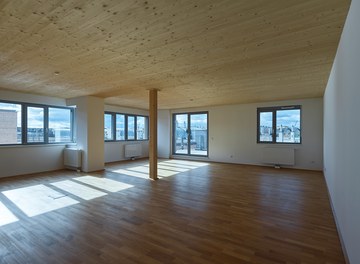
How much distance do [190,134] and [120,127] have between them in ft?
10.6

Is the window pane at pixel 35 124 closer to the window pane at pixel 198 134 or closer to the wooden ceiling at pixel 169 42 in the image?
the wooden ceiling at pixel 169 42

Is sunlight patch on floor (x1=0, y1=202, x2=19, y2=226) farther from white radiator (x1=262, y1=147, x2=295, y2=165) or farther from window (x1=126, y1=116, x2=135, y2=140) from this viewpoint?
white radiator (x1=262, y1=147, x2=295, y2=165)

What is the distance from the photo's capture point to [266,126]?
8133 millimetres

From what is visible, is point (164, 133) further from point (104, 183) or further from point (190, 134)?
point (104, 183)

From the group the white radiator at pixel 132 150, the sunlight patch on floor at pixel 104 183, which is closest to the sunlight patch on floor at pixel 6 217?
the sunlight patch on floor at pixel 104 183

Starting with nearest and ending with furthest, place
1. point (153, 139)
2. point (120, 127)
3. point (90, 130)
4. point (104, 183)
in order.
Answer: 1. point (104, 183)
2. point (153, 139)
3. point (90, 130)
4. point (120, 127)

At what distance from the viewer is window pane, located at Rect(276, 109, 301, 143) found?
7.51 meters

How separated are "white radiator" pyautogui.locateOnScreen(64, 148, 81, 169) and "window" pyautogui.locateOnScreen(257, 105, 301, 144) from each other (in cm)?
648

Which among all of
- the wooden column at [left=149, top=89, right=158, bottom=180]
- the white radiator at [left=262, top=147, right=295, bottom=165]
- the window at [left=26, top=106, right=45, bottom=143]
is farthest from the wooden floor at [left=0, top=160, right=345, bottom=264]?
the white radiator at [left=262, top=147, right=295, bottom=165]

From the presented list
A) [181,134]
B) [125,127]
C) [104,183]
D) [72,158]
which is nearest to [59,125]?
[72,158]

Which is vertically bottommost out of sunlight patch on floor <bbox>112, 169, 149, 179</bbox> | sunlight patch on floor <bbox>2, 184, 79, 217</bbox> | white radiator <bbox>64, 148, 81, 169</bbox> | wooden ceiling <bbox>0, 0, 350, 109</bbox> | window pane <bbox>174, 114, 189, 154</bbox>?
sunlight patch on floor <bbox>112, 169, 149, 179</bbox>

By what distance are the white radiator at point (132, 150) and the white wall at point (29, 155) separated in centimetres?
268

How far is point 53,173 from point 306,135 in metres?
8.37

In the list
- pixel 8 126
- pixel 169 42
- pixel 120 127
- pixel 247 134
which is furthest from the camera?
pixel 120 127
